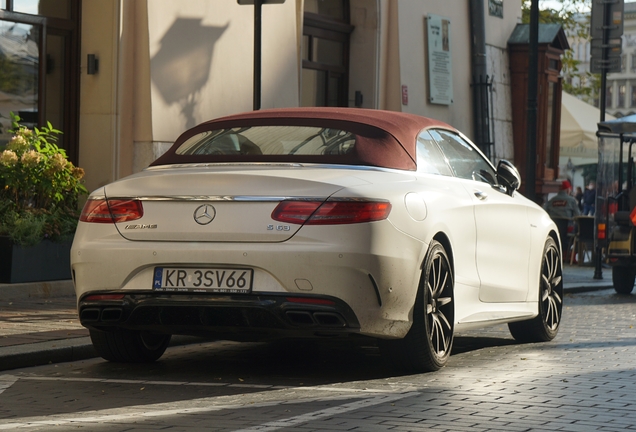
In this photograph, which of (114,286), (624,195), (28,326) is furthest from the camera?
(624,195)

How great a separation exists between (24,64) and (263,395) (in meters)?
8.27

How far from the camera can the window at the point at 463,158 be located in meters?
8.45

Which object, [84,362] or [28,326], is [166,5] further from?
[84,362]

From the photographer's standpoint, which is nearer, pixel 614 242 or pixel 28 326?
pixel 28 326

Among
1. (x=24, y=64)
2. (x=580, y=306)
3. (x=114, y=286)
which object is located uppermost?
(x=24, y=64)

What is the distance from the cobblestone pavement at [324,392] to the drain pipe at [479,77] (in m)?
13.5

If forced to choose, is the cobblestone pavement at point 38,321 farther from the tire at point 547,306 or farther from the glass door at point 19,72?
the tire at point 547,306

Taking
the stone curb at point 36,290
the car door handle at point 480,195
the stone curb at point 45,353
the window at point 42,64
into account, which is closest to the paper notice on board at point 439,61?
the window at point 42,64

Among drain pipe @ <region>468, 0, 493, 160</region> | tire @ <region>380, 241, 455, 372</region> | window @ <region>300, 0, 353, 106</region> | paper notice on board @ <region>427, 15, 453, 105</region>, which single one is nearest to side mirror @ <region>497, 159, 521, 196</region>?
tire @ <region>380, 241, 455, 372</region>

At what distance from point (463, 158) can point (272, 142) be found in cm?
156

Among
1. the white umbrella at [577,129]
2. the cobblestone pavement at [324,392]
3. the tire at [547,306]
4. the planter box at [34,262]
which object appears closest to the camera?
the cobblestone pavement at [324,392]

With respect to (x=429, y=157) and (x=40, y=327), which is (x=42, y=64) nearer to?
(x=40, y=327)

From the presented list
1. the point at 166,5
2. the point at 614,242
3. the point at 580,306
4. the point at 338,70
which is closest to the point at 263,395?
the point at 580,306

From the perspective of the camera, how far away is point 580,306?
1402 centimetres
